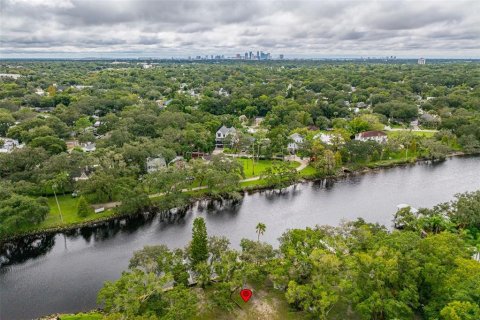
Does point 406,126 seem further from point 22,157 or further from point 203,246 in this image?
point 22,157

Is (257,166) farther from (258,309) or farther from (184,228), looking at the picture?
(258,309)

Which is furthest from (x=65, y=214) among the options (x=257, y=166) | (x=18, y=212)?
(x=257, y=166)

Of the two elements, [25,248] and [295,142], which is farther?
[295,142]

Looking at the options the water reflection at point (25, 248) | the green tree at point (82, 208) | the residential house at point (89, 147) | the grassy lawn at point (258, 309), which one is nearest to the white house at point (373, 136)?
the grassy lawn at point (258, 309)

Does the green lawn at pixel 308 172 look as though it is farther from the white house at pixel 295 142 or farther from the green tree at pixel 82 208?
the green tree at pixel 82 208

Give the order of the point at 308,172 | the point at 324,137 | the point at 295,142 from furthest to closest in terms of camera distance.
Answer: the point at 324,137 → the point at 295,142 → the point at 308,172

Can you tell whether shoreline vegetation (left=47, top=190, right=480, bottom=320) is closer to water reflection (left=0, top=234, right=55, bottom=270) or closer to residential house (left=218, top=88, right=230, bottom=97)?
water reflection (left=0, top=234, right=55, bottom=270)
